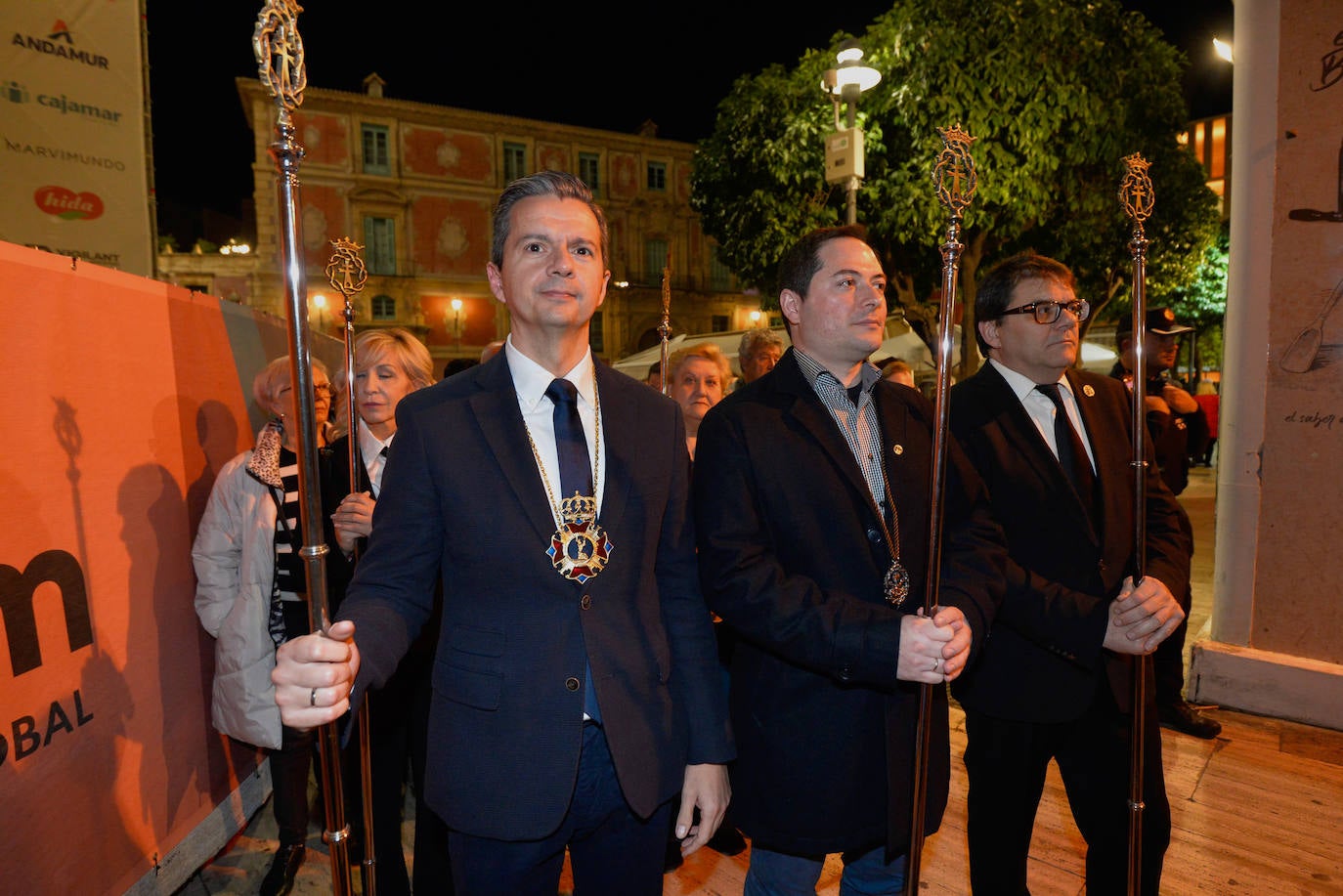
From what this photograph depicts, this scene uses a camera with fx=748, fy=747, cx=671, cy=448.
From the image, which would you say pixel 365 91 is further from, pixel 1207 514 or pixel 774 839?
pixel 774 839

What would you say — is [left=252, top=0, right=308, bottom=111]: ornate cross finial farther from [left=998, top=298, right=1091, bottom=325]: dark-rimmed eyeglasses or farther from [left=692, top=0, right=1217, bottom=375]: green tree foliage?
[left=692, top=0, right=1217, bottom=375]: green tree foliage

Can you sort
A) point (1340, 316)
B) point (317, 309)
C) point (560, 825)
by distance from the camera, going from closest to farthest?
point (560, 825) < point (1340, 316) < point (317, 309)

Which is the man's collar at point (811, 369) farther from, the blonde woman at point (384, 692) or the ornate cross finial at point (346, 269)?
the ornate cross finial at point (346, 269)

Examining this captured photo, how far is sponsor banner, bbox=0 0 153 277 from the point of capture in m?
3.92

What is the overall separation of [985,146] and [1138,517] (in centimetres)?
922

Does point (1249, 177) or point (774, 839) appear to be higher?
point (1249, 177)

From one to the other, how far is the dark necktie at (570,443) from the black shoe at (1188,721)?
3.90 meters

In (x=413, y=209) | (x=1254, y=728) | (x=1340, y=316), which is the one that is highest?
(x=413, y=209)

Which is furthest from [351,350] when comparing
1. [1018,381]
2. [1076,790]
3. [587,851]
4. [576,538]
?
[1076,790]

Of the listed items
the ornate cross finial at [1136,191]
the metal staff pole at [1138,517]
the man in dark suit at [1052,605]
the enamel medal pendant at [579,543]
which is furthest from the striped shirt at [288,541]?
the ornate cross finial at [1136,191]

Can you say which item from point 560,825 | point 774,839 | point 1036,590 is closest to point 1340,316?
point 1036,590

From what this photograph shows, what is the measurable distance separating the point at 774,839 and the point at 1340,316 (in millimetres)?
4124

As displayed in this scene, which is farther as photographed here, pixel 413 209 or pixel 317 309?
pixel 413 209

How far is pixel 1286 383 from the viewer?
159 inches
